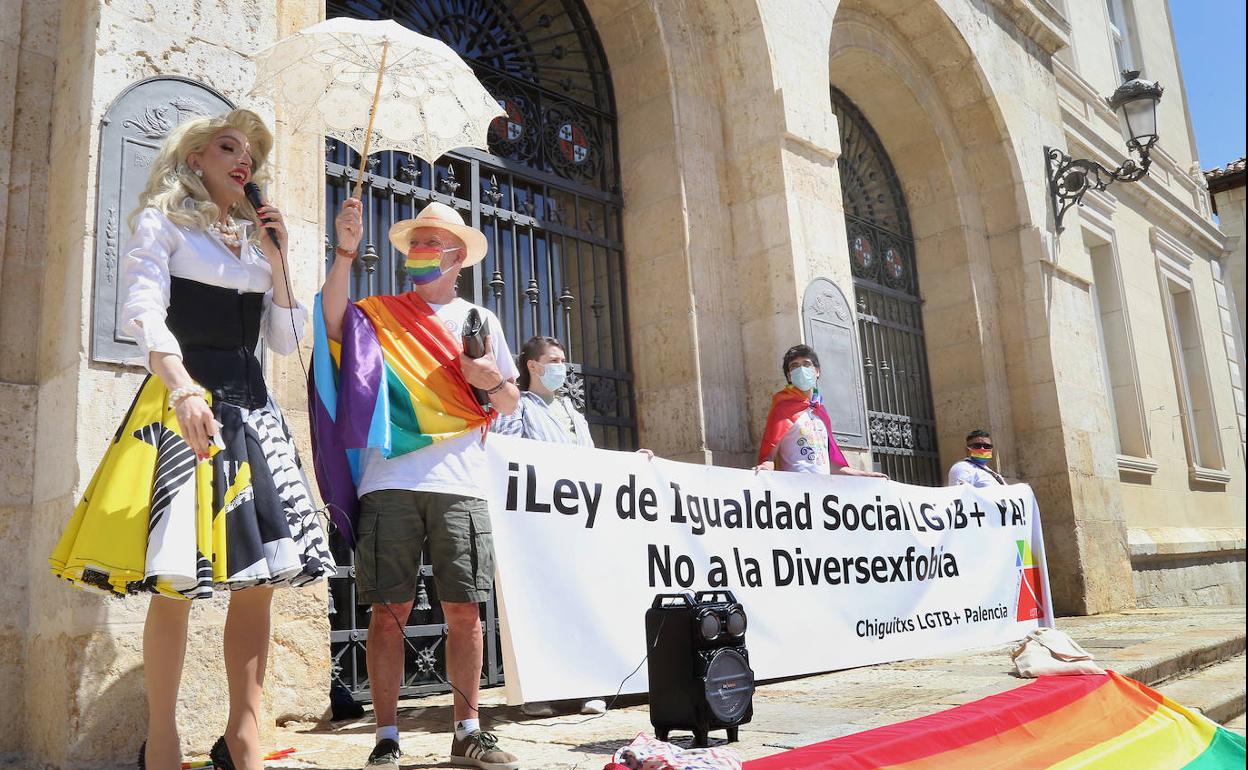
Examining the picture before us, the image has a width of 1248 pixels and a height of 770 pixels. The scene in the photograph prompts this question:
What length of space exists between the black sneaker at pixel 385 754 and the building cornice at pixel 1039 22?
→ 33.7ft

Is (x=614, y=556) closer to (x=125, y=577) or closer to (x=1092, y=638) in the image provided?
(x=125, y=577)

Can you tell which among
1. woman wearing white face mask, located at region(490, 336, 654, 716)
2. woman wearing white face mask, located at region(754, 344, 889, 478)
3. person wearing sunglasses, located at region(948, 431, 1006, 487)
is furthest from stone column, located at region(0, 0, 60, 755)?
person wearing sunglasses, located at region(948, 431, 1006, 487)

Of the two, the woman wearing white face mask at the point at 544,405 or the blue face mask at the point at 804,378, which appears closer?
the woman wearing white face mask at the point at 544,405

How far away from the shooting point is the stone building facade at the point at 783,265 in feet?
10.9

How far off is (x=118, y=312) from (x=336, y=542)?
179cm

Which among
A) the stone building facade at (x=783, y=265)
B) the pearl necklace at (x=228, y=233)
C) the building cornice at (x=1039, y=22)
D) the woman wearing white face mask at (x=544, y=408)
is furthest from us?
the building cornice at (x=1039, y=22)

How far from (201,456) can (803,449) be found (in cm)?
407

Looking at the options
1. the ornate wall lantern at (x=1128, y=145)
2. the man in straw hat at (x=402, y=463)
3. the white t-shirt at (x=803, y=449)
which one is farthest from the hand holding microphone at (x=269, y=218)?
the ornate wall lantern at (x=1128, y=145)

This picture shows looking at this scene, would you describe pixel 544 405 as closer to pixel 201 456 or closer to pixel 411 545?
pixel 411 545

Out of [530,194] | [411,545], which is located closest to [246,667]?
[411,545]

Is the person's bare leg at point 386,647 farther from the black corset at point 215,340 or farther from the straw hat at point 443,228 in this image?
the straw hat at point 443,228

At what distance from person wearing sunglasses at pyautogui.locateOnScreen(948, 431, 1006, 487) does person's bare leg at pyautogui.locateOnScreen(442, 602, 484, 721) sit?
5.25m

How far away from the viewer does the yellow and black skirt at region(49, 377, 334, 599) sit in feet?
7.39

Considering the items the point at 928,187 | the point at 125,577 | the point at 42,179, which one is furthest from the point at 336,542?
the point at 928,187
